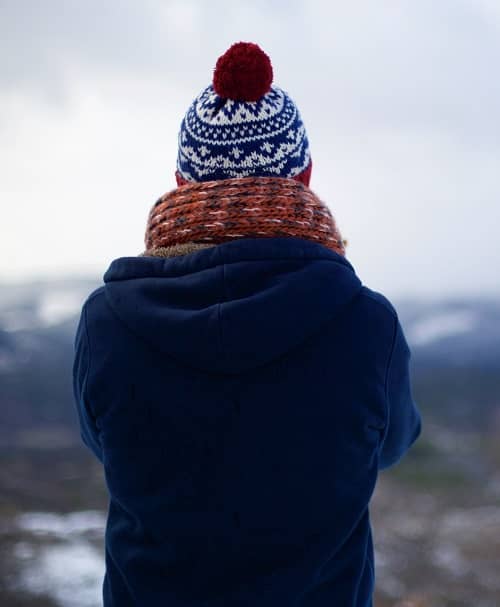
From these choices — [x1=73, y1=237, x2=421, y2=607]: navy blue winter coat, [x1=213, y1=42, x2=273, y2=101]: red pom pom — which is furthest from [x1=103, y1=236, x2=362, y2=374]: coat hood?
[x1=213, y1=42, x2=273, y2=101]: red pom pom

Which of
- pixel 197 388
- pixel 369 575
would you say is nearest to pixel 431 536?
pixel 369 575

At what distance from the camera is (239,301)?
907 millimetres

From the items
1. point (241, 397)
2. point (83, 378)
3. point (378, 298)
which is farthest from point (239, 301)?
point (83, 378)

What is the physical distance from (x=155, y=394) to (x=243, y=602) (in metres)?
0.39

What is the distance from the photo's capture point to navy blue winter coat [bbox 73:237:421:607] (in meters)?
0.92

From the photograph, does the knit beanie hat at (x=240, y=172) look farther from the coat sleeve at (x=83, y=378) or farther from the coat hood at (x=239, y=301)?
the coat sleeve at (x=83, y=378)

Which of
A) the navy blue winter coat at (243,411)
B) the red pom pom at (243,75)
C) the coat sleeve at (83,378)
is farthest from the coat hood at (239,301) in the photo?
the red pom pom at (243,75)

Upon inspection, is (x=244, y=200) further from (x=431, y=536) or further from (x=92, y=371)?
(x=431, y=536)

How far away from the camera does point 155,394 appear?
96 centimetres

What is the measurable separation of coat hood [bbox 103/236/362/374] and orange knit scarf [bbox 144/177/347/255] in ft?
0.15

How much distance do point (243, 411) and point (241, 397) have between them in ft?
0.08

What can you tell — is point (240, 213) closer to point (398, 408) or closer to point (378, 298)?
point (378, 298)

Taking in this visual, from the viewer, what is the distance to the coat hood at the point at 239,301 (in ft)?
2.97

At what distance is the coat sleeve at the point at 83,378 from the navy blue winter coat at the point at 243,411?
3cm
